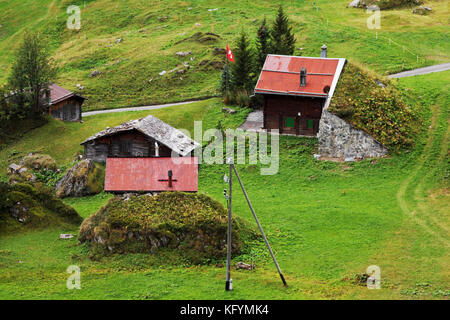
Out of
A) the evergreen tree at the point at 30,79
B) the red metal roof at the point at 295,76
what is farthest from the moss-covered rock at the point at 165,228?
the evergreen tree at the point at 30,79

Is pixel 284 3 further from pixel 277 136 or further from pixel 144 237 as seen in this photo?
pixel 144 237

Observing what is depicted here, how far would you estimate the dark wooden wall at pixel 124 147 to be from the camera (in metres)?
51.9

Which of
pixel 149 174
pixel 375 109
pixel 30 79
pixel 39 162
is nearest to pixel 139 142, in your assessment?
pixel 39 162

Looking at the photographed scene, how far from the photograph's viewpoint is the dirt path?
3703 centimetres

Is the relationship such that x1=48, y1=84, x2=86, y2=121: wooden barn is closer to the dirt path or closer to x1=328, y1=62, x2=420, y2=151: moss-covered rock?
x1=328, y1=62, x2=420, y2=151: moss-covered rock

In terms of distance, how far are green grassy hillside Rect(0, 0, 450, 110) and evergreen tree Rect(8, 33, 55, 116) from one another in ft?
27.8

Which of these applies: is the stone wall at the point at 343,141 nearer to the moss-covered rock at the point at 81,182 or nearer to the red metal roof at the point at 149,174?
the red metal roof at the point at 149,174

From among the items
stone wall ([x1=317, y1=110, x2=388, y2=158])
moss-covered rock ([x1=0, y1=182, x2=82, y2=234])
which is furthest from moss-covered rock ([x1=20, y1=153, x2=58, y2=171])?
stone wall ([x1=317, y1=110, x2=388, y2=158])

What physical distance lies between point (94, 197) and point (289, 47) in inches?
1156

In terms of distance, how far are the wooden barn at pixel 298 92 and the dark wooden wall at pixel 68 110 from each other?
24124 mm

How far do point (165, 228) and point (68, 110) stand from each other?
3798 cm

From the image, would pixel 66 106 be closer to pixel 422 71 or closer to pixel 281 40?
pixel 281 40

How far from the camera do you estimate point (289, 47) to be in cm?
6644
